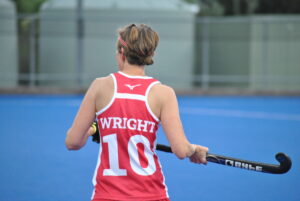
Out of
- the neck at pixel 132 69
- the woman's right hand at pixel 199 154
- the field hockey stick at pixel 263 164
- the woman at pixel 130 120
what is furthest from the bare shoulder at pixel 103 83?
the field hockey stick at pixel 263 164

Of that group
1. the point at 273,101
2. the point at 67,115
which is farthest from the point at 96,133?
the point at 273,101

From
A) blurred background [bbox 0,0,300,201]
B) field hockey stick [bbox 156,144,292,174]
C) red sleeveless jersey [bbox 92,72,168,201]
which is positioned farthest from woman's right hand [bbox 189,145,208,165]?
blurred background [bbox 0,0,300,201]

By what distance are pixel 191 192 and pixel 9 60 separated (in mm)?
14876

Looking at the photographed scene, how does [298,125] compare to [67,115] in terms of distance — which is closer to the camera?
[298,125]

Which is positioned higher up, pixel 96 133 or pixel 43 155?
pixel 96 133

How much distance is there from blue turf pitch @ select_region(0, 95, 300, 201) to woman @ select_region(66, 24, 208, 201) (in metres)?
2.54

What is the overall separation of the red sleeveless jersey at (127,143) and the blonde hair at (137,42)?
127 millimetres

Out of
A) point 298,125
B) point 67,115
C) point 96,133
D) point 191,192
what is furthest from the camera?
point 67,115

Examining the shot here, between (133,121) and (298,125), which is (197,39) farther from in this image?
(133,121)

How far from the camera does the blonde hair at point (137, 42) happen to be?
314cm

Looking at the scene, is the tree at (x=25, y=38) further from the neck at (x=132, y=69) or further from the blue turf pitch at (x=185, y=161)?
the neck at (x=132, y=69)

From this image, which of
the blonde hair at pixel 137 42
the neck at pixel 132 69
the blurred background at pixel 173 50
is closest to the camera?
the blonde hair at pixel 137 42

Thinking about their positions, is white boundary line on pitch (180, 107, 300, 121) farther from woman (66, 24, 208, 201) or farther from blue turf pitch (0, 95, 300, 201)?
woman (66, 24, 208, 201)

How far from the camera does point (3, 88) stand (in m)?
19.6
